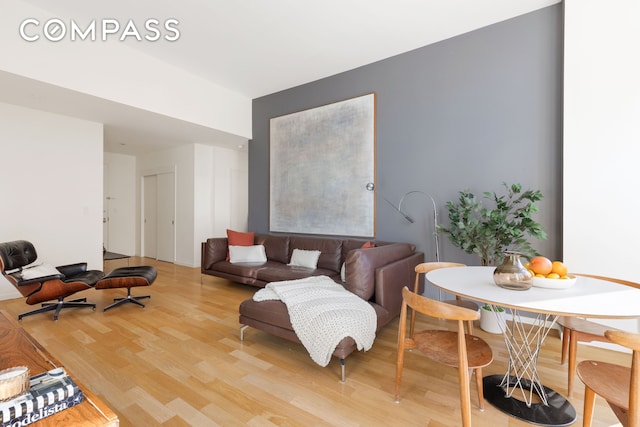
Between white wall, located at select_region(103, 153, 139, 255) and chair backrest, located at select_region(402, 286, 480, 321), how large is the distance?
7236 millimetres

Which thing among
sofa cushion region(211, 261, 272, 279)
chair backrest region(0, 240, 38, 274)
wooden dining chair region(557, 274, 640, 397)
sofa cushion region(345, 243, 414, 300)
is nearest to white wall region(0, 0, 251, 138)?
chair backrest region(0, 240, 38, 274)

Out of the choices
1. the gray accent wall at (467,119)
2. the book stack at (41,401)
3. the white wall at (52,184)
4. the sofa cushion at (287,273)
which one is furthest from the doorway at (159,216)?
the book stack at (41,401)

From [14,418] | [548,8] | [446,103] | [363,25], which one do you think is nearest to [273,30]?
[363,25]

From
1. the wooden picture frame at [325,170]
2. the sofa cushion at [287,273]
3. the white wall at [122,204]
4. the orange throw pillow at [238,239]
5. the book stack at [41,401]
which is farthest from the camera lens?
the white wall at [122,204]

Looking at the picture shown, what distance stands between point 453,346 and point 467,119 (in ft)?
8.57

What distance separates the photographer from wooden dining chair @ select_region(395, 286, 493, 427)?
4.33ft

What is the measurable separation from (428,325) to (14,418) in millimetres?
2965

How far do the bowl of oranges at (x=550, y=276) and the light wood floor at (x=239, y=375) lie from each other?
2.54ft

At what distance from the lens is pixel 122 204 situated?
6809 millimetres

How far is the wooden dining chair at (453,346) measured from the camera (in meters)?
1.32

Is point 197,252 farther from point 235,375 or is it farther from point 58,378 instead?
point 58,378

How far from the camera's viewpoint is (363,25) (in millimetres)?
3166

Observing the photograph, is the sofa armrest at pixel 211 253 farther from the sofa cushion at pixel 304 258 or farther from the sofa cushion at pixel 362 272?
the sofa cushion at pixel 362 272

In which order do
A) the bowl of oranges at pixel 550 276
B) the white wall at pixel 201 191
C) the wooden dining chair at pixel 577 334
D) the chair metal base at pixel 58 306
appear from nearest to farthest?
1. the bowl of oranges at pixel 550 276
2. the wooden dining chair at pixel 577 334
3. the chair metal base at pixel 58 306
4. the white wall at pixel 201 191
